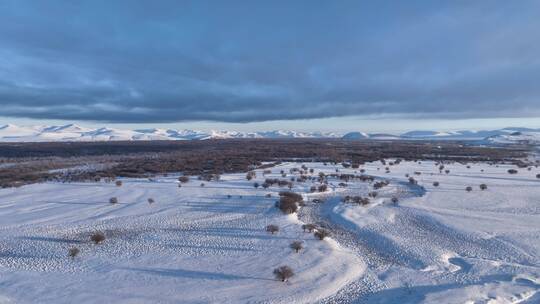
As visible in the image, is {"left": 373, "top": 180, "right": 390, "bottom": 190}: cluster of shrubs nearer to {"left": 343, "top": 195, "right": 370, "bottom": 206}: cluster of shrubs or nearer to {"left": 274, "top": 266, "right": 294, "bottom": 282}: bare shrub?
{"left": 343, "top": 195, "right": 370, "bottom": 206}: cluster of shrubs

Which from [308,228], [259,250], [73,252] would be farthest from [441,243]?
[73,252]

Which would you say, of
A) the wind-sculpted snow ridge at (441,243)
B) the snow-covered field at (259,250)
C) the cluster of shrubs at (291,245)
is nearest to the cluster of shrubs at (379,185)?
the wind-sculpted snow ridge at (441,243)

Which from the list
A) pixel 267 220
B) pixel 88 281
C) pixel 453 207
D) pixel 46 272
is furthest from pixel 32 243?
pixel 453 207

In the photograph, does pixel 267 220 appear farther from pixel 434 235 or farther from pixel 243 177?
pixel 243 177

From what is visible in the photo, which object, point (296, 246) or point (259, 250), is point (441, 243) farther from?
point (259, 250)

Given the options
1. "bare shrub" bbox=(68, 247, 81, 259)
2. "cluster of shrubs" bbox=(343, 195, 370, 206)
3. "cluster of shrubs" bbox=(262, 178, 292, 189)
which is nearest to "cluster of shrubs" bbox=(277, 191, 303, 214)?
"cluster of shrubs" bbox=(343, 195, 370, 206)

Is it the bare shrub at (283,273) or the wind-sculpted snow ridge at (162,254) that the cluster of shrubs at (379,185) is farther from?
the bare shrub at (283,273)
